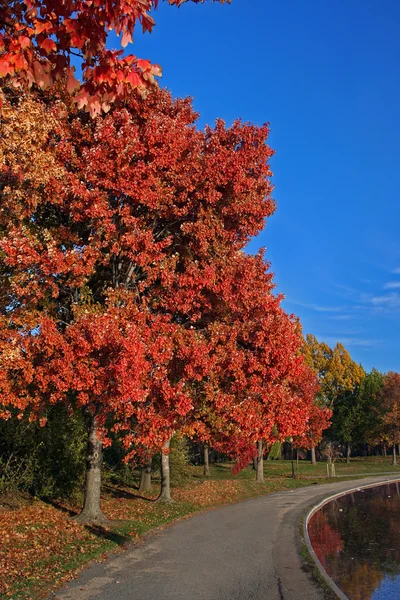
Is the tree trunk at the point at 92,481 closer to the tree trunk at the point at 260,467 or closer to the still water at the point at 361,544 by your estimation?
the still water at the point at 361,544

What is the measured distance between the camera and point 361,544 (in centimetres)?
1520

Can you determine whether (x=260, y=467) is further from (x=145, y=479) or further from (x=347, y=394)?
(x=347, y=394)

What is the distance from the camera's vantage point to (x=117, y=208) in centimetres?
1258

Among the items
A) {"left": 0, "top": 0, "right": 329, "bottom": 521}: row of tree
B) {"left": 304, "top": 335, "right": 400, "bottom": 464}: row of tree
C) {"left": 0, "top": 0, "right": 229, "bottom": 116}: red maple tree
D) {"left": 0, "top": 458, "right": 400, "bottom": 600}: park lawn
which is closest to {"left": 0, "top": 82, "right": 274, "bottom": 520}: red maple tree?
{"left": 0, "top": 0, "right": 329, "bottom": 521}: row of tree

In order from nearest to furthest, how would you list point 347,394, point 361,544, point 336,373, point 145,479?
1. point 361,544
2. point 145,479
3. point 336,373
4. point 347,394

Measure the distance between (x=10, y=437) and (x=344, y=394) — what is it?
6222 centimetres

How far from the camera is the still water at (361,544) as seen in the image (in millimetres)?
10469

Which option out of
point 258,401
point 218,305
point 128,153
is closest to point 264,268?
point 218,305

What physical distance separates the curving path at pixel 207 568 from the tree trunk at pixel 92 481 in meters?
1.93

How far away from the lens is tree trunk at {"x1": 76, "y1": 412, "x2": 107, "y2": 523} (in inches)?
570

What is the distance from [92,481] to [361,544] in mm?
8277

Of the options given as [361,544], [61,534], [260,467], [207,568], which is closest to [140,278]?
[61,534]

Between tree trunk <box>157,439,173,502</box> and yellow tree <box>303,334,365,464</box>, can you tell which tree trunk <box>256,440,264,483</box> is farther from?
yellow tree <box>303,334,365,464</box>

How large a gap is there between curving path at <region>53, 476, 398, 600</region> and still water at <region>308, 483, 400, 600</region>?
985mm
